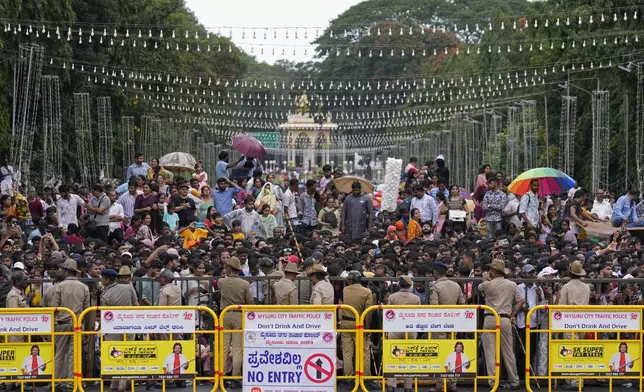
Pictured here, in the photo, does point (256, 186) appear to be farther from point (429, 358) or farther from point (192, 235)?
point (429, 358)

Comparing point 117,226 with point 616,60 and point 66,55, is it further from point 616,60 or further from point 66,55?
point 616,60

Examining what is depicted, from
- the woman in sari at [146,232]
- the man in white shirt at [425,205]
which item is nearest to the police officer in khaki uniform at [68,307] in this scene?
the woman in sari at [146,232]

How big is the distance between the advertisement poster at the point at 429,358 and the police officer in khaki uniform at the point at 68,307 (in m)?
3.60

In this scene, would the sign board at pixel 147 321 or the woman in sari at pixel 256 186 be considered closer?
the sign board at pixel 147 321

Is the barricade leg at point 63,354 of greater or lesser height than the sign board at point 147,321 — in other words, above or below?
below

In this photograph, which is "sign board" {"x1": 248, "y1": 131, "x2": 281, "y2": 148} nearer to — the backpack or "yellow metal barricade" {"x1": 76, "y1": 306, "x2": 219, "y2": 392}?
the backpack

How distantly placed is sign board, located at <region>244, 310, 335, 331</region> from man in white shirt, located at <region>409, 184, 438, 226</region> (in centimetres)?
1058

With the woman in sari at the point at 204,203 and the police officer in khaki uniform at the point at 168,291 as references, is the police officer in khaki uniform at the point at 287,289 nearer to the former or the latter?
the police officer in khaki uniform at the point at 168,291

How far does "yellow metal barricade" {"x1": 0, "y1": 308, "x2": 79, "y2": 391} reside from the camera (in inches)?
561

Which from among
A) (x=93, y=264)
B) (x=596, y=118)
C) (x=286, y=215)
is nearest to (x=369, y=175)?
(x=596, y=118)

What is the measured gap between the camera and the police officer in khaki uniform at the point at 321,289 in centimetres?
1559

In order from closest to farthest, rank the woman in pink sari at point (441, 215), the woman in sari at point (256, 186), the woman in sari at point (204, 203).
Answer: the woman in sari at point (204, 203) < the woman in pink sari at point (441, 215) < the woman in sari at point (256, 186)

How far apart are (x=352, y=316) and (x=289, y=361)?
1.38 m

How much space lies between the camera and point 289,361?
557 inches
